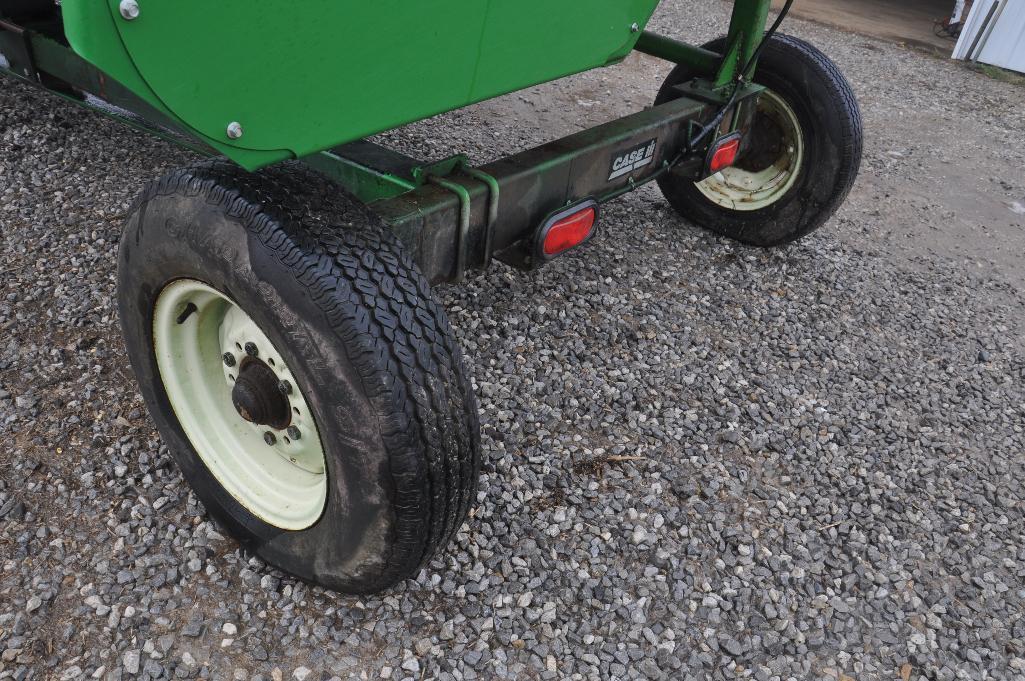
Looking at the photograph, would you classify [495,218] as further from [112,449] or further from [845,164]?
[845,164]

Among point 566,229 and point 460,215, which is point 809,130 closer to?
point 566,229

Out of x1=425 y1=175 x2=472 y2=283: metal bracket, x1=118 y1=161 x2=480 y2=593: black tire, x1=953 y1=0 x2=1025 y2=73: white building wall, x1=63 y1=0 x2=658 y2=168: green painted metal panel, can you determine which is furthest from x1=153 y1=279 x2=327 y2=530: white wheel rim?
x1=953 y1=0 x2=1025 y2=73: white building wall

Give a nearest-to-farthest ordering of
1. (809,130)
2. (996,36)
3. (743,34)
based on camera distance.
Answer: (743,34) < (809,130) < (996,36)

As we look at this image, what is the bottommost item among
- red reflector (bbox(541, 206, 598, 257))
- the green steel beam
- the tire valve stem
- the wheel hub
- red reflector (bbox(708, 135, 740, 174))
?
the wheel hub

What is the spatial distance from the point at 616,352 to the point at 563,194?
787 mm

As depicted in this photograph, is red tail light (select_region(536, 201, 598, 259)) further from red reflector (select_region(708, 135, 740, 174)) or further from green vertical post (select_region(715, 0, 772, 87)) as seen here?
green vertical post (select_region(715, 0, 772, 87))

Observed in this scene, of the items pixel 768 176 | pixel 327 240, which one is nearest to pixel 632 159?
pixel 768 176

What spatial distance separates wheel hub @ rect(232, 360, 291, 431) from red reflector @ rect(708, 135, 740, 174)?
1938 mm

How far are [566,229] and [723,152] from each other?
1.11 meters

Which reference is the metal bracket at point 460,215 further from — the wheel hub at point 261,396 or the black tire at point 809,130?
the black tire at point 809,130

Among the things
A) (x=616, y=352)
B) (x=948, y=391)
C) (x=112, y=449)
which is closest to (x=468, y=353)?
(x=616, y=352)

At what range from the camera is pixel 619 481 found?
2.47 m

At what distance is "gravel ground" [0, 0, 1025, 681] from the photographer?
1.96m

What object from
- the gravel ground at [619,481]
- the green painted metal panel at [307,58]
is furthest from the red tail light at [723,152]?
the green painted metal panel at [307,58]
